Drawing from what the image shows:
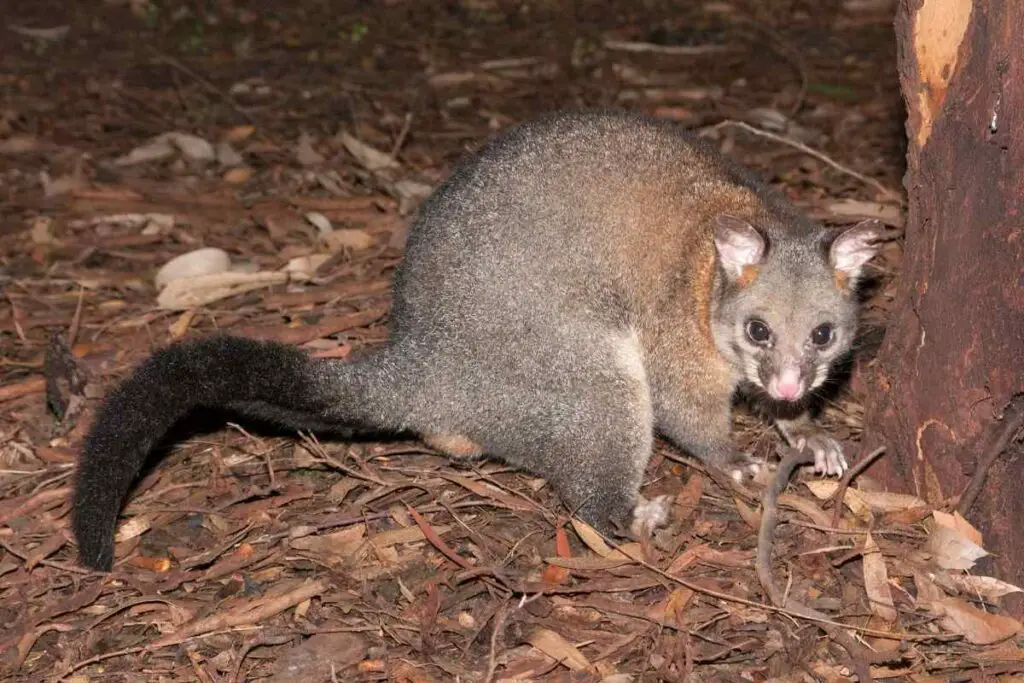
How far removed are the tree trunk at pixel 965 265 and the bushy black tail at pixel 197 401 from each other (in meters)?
1.95

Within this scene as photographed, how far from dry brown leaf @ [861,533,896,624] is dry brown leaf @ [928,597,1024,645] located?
0.15m

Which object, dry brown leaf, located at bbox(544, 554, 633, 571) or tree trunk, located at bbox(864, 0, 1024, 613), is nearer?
tree trunk, located at bbox(864, 0, 1024, 613)

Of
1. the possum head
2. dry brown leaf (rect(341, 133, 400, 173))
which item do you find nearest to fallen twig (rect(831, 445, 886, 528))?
the possum head

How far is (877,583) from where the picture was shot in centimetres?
405

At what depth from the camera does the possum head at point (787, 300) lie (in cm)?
456

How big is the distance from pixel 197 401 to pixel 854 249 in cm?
250

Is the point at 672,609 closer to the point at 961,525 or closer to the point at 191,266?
the point at 961,525

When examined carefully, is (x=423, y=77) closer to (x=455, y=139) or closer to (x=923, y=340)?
(x=455, y=139)

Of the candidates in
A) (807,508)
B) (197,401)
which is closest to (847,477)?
(807,508)

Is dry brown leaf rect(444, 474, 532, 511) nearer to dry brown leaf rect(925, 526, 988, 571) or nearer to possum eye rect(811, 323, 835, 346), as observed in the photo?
possum eye rect(811, 323, 835, 346)

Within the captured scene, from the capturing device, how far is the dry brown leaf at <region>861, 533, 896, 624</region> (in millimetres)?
3971

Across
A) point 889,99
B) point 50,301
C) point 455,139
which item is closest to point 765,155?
point 889,99

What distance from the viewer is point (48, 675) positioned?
3863 millimetres

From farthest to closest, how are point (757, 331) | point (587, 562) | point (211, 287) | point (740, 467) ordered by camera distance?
point (211, 287)
point (740, 467)
point (757, 331)
point (587, 562)
